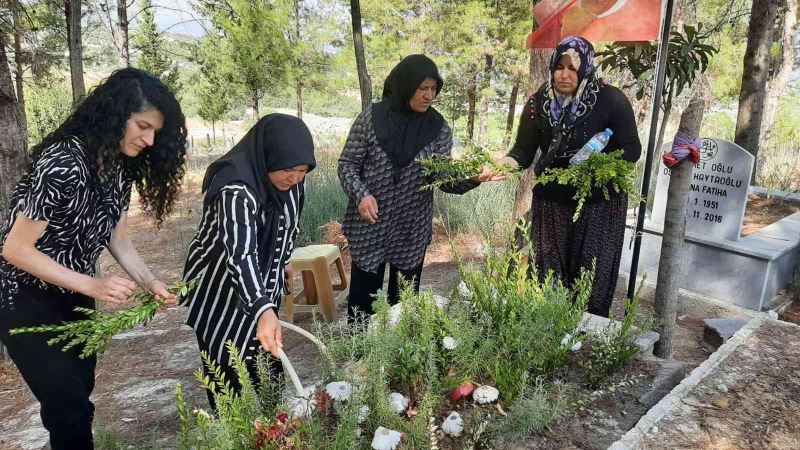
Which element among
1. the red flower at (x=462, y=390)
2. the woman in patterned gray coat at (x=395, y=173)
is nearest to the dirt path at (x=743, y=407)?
the red flower at (x=462, y=390)

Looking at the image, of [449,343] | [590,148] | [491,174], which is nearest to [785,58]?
[590,148]

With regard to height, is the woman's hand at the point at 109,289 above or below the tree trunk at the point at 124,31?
below

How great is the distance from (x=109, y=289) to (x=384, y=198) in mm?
1426

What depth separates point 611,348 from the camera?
2.05 metres

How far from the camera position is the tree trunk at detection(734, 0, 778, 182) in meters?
5.92

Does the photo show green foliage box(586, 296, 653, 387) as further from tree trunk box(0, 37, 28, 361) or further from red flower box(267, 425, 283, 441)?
tree trunk box(0, 37, 28, 361)

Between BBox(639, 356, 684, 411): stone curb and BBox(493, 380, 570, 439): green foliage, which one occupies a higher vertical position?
BBox(493, 380, 570, 439): green foliage

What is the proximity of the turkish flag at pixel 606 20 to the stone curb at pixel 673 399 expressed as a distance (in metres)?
1.47

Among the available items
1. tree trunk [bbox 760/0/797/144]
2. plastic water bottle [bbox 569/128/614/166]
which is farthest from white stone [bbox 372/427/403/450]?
tree trunk [bbox 760/0/797/144]

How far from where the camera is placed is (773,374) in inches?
86.6

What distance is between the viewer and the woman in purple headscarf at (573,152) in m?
2.41

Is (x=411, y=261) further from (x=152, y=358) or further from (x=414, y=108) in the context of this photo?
(x=152, y=358)

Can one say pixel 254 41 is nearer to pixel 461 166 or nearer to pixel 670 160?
pixel 461 166

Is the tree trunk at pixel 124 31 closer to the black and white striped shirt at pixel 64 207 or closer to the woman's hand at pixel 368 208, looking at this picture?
the woman's hand at pixel 368 208
